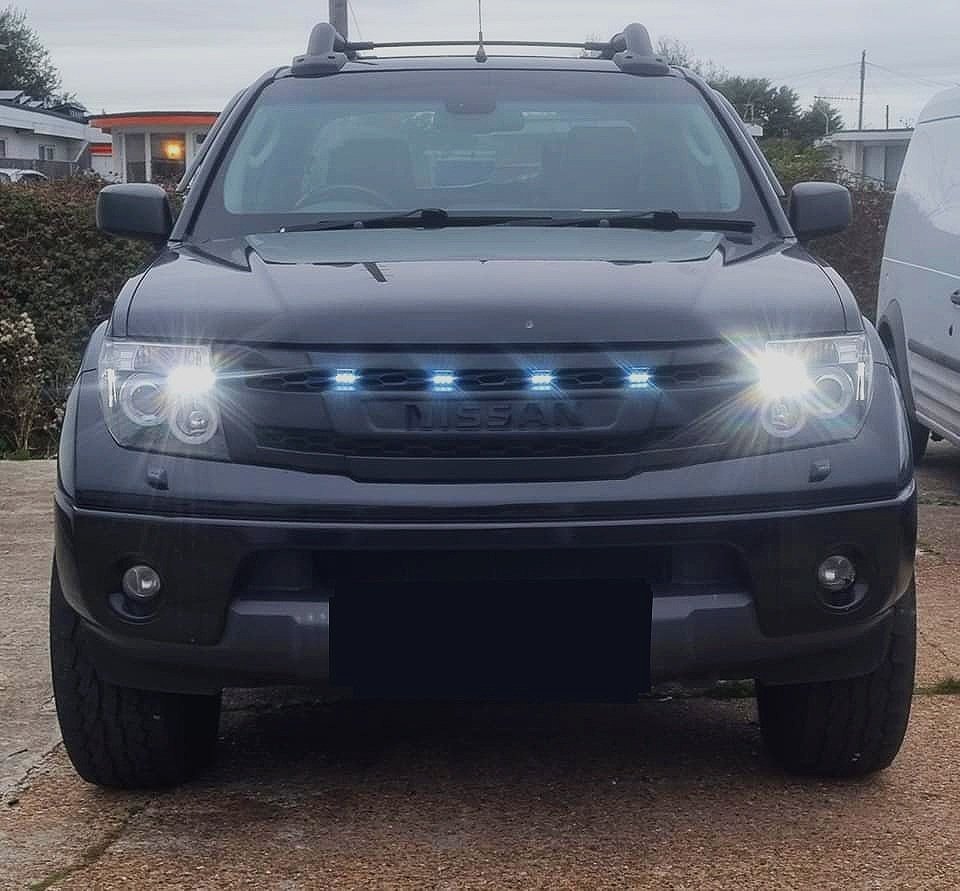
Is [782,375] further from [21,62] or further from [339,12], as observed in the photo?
[21,62]

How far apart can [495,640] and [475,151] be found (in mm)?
1752

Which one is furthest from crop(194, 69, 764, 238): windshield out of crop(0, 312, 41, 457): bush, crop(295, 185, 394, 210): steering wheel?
crop(0, 312, 41, 457): bush

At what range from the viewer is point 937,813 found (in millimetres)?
3656

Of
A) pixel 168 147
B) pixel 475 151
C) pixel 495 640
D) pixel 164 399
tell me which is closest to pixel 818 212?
pixel 475 151

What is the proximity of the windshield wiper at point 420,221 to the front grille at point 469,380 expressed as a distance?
1024mm

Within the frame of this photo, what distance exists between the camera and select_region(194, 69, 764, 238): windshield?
4457 millimetres

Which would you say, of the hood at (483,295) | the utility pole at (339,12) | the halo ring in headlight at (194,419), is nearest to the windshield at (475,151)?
the hood at (483,295)

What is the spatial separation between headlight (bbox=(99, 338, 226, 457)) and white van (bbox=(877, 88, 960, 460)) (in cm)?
475

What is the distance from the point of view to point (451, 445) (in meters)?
3.25

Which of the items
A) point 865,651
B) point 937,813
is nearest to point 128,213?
point 865,651

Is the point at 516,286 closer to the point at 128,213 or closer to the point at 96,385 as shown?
the point at 96,385

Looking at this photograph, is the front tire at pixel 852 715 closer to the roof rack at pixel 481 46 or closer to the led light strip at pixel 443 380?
the led light strip at pixel 443 380

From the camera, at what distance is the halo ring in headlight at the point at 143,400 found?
3338 mm

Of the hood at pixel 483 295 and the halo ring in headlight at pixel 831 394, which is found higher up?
the hood at pixel 483 295
